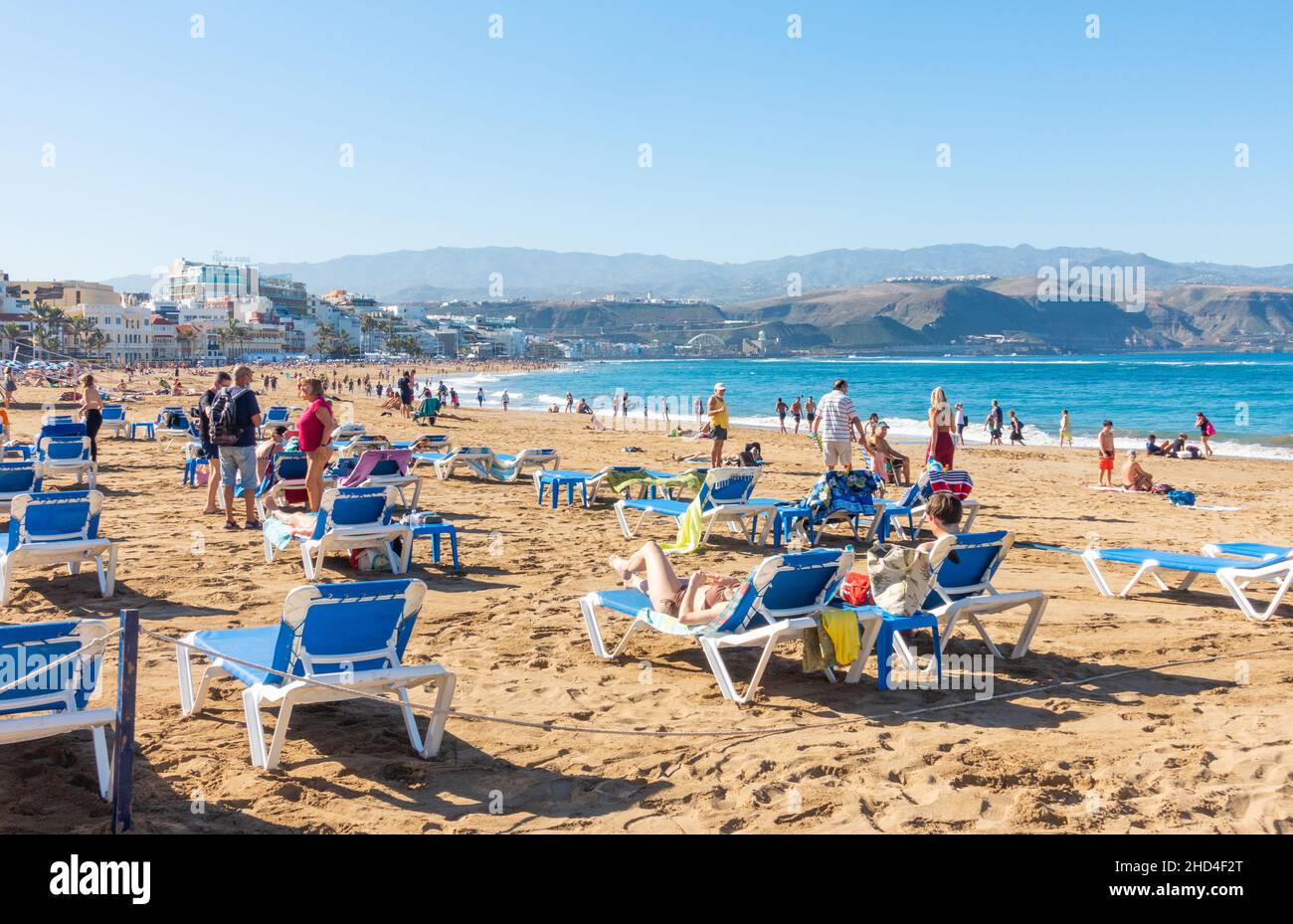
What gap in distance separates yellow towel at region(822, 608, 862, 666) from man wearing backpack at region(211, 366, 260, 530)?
6206mm

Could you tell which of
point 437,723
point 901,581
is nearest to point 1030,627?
point 901,581

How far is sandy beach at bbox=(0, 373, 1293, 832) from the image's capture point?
379 cm

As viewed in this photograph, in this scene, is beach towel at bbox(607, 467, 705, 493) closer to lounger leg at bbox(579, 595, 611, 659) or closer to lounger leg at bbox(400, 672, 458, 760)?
lounger leg at bbox(579, 595, 611, 659)

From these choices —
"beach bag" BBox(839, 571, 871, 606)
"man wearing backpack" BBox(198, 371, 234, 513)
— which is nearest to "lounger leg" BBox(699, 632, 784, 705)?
"beach bag" BBox(839, 571, 871, 606)

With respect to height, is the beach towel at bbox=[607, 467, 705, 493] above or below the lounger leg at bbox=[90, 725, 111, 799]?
above

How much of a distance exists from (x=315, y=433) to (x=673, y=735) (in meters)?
5.89

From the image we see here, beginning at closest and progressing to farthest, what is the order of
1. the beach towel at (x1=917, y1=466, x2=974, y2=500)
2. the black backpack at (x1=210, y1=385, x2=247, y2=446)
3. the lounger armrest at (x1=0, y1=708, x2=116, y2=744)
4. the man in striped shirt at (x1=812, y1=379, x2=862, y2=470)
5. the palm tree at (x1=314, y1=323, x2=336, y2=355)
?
the lounger armrest at (x1=0, y1=708, x2=116, y2=744)
the black backpack at (x1=210, y1=385, x2=247, y2=446)
the beach towel at (x1=917, y1=466, x2=974, y2=500)
the man in striped shirt at (x1=812, y1=379, x2=862, y2=470)
the palm tree at (x1=314, y1=323, x2=336, y2=355)

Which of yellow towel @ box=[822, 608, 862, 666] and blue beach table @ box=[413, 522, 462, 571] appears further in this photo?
blue beach table @ box=[413, 522, 462, 571]

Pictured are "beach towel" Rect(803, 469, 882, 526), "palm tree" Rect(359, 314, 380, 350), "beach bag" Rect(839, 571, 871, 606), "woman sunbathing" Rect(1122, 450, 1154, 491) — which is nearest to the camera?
"beach bag" Rect(839, 571, 871, 606)

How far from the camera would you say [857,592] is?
238 inches

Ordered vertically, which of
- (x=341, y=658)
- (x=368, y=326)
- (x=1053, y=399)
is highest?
(x=368, y=326)

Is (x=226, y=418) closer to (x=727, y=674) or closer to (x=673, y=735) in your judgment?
(x=727, y=674)

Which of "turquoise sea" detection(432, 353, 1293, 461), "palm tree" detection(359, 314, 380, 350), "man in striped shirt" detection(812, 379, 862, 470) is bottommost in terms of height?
"turquoise sea" detection(432, 353, 1293, 461)
